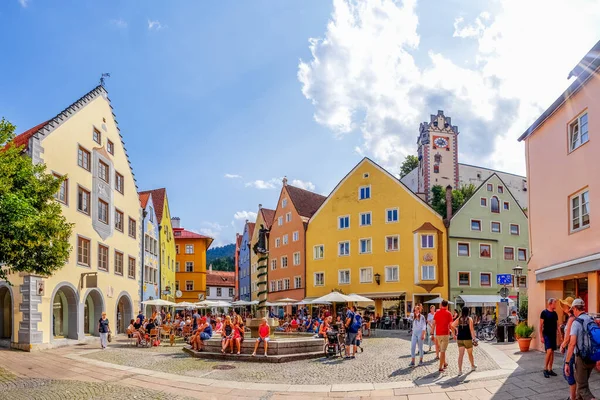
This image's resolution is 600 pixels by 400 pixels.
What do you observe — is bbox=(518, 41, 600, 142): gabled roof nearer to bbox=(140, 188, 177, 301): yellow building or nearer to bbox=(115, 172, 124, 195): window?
bbox=(115, 172, 124, 195): window

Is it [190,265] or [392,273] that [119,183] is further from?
[190,265]

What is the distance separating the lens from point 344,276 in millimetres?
51094

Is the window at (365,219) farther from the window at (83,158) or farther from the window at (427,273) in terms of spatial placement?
the window at (83,158)

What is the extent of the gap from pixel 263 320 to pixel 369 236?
3166cm

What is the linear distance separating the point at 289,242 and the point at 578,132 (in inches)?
1647

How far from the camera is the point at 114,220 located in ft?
116

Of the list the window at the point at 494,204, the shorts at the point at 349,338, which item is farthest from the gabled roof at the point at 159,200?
the shorts at the point at 349,338

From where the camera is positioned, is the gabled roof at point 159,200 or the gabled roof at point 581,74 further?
the gabled roof at point 159,200

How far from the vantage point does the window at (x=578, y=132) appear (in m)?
17.6

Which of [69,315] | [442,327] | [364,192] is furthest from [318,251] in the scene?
[442,327]

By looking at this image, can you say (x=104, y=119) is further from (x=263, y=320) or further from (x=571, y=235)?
(x=571, y=235)

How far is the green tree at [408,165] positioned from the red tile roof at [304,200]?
51305 mm

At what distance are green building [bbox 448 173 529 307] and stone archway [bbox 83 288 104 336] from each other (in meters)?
27.9

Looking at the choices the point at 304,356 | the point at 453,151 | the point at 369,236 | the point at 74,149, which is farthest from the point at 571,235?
the point at 453,151
